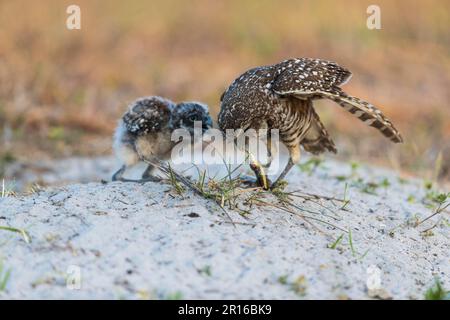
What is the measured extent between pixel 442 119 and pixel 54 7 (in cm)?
701

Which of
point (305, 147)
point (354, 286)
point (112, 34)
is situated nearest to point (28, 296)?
point (354, 286)

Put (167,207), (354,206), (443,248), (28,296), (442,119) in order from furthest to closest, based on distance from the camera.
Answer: (442,119)
(354,206)
(443,248)
(167,207)
(28,296)

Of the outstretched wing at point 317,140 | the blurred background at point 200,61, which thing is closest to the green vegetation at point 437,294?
the outstretched wing at point 317,140

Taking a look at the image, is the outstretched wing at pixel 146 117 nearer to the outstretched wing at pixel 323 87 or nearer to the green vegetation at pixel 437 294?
the outstretched wing at pixel 323 87

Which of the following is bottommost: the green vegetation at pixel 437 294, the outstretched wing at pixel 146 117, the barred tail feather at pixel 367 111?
the green vegetation at pixel 437 294

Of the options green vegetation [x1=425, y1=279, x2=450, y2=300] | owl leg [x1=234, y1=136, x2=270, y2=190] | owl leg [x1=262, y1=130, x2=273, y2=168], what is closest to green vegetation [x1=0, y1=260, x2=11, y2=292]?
owl leg [x1=234, y1=136, x2=270, y2=190]

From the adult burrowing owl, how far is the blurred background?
2.22 metres

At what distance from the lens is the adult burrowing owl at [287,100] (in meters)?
4.95

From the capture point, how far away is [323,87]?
5.03m

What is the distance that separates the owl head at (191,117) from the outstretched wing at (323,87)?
85cm

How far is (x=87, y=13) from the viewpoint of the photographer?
12430mm

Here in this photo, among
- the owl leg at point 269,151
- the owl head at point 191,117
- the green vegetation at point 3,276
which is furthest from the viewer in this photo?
the owl head at point 191,117

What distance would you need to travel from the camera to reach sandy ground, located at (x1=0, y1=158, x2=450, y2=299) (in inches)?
134
